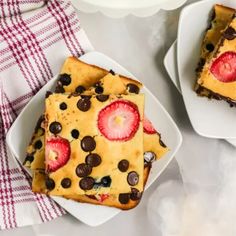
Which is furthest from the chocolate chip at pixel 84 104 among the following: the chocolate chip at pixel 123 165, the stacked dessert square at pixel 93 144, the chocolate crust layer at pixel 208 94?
the chocolate crust layer at pixel 208 94

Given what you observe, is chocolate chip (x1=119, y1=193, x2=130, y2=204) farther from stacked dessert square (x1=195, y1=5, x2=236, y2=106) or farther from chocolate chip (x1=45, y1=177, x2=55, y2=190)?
stacked dessert square (x1=195, y1=5, x2=236, y2=106)

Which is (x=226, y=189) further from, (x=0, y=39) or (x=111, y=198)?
(x=0, y=39)

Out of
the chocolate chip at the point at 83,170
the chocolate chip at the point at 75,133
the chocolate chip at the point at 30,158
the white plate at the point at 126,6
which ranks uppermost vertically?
the white plate at the point at 126,6

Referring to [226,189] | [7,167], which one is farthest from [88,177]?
[226,189]

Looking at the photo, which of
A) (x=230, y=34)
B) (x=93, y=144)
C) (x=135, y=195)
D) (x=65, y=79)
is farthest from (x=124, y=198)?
(x=230, y=34)

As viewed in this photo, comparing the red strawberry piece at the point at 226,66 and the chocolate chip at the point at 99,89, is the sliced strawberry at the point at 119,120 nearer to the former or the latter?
the chocolate chip at the point at 99,89

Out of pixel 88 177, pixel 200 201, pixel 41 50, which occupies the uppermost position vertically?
pixel 41 50

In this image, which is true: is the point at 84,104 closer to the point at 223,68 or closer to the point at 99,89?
the point at 99,89
